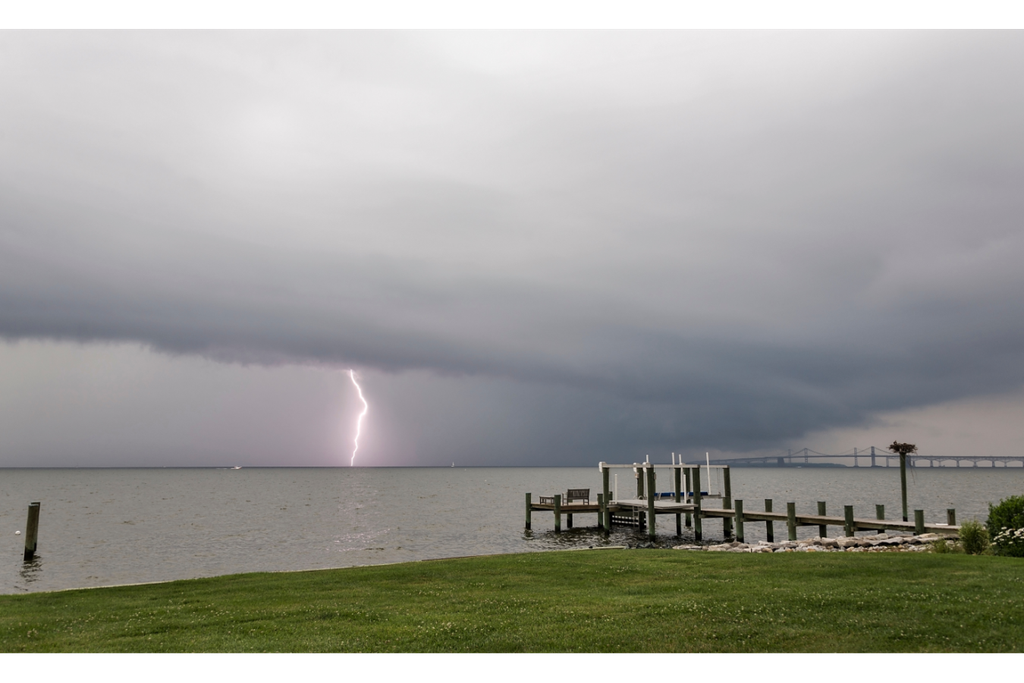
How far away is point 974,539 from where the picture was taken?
21125 mm

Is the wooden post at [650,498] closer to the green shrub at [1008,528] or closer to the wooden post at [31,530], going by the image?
the green shrub at [1008,528]

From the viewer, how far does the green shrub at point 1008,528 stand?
19.1 m

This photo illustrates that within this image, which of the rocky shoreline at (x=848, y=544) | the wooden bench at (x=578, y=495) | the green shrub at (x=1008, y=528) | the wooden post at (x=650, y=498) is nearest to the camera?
the green shrub at (x=1008, y=528)

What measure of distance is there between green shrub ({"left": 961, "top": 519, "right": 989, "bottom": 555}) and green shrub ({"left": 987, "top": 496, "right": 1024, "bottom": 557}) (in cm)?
27

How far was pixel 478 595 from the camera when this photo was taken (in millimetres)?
14922

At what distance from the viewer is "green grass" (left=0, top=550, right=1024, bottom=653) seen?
10.2 m

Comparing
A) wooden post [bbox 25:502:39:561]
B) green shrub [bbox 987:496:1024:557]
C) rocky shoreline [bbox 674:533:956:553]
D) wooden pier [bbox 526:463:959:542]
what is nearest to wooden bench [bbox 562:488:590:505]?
wooden pier [bbox 526:463:959:542]

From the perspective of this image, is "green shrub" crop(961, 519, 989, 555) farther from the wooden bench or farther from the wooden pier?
the wooden bench

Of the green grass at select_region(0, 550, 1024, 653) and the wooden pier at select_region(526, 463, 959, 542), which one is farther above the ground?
the green grass at select_region(0, 550, 1024, 653)

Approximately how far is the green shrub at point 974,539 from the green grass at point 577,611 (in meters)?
4.08

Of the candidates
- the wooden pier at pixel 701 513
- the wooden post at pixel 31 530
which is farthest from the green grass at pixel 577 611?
the wooden post at pixel 31 530
